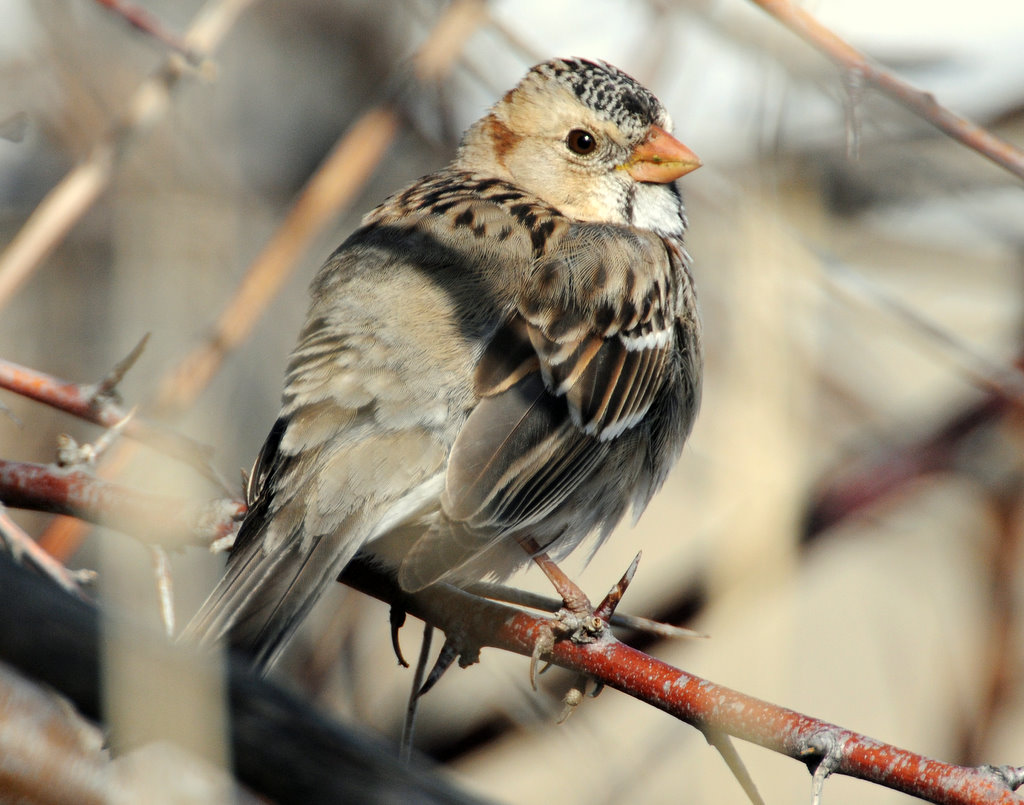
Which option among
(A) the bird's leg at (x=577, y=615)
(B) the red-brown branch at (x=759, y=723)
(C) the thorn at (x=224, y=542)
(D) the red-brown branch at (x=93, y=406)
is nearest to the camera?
(B) the red-brown branch at (x=759, y=723)

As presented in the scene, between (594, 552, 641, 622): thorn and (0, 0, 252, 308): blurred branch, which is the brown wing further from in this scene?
(0, 0, 252, 308): blurred branch

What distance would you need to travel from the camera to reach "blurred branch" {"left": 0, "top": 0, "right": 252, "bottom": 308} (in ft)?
7.93

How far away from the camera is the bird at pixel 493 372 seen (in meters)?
2.03

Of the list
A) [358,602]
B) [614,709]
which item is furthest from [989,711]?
[614,709]

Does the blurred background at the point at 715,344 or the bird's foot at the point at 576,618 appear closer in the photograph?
the bird's foot at the point at 576,618

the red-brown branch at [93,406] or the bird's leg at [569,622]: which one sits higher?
the bird's leg at [569,622]

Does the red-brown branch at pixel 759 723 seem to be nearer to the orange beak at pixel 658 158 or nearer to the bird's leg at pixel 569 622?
the bird's leg at pixel 569 622

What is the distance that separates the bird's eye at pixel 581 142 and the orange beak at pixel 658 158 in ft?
0.36

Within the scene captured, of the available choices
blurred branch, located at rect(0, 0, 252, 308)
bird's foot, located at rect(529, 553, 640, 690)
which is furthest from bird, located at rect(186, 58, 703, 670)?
blurred branch, located at rect(0, 0, 252, 308)

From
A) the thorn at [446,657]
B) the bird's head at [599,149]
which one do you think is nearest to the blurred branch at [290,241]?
the bird's head at [599,149]

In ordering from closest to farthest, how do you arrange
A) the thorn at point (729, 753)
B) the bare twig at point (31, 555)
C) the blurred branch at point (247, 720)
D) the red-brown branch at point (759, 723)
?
the blurred branch at point (247, 720) → the red-brown branch at point (759, 723) → the thorn at point (729, 753) → the bare twig at point (31, 555)

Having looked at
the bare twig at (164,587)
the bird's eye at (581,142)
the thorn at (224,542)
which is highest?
the bird's eye at (581,142)

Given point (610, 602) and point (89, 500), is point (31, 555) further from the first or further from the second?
point (610, 602)

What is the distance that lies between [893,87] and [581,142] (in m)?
1.16
